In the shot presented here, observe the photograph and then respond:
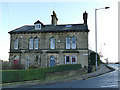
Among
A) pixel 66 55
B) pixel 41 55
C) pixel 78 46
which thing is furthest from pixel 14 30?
pixel 78 46

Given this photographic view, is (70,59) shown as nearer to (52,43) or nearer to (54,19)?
(52,43)

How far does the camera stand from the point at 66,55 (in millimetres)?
23234

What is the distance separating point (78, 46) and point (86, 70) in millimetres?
5722

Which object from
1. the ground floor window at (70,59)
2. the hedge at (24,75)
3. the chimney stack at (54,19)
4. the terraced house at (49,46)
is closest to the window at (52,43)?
the terraced house at (49,46)

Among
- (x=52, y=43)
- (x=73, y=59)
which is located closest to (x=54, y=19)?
(x=52, y=43)

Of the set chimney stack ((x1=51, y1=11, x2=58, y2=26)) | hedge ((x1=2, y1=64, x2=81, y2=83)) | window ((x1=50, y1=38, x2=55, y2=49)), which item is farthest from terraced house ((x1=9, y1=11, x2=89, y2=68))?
hedge ((x1=2, y1=64, x2=81, y2=83))

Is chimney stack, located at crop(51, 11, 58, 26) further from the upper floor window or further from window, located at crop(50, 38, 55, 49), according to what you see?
the upper floor window

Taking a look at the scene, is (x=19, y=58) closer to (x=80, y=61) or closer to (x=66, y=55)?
(x=66, y=55)

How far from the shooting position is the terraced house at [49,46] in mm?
23078

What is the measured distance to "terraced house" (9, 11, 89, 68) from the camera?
75.7ft

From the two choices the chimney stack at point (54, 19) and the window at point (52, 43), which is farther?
the chimney stack at point (54, 19)

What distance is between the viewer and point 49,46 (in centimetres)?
2414

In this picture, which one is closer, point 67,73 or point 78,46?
point 67,73

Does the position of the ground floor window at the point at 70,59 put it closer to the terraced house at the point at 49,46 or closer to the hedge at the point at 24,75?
the terraced house at the point at 49,46
